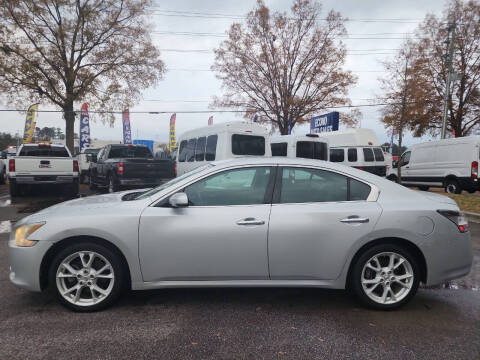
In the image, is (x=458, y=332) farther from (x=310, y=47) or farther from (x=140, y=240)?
(x=310, y=47)

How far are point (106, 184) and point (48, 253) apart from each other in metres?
9.23

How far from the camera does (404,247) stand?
331 cm

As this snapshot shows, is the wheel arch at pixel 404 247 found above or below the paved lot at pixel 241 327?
above

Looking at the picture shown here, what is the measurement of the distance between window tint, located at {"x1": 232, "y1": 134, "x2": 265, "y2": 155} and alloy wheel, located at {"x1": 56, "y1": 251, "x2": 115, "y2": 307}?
23.8 ft

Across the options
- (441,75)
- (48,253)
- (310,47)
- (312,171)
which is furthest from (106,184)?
(441,75)

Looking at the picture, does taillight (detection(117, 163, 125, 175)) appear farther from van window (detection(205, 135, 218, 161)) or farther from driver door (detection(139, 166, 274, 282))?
driver door (detection(139, 166, 274, 282))

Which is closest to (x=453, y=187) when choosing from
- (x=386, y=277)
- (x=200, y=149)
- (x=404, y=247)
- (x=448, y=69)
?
(x=200, y=149)

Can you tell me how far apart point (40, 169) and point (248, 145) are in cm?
686

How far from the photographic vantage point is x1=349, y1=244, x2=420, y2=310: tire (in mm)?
3242

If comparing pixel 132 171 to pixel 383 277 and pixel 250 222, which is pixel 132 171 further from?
pixel 383 277

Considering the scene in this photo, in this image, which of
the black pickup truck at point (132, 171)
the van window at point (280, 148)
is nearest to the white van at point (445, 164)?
the van window at point (280, 148)

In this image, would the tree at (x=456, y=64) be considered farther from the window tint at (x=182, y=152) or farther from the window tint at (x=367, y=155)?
the window tint at (x=182, y=152)

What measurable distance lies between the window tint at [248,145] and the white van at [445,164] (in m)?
7.92

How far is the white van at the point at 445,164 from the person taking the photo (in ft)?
41.2
